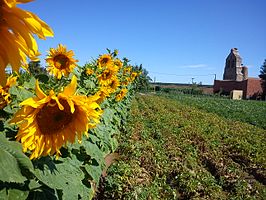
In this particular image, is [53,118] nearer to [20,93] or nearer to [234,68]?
[20,93]

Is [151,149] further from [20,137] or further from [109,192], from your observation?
[20,137]

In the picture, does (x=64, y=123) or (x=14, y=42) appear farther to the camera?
(x=64, y=123)

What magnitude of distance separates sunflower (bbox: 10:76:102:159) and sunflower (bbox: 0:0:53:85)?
704 mm

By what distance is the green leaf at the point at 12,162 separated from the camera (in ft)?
5.29

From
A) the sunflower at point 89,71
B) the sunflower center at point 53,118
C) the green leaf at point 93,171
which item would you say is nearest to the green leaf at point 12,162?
the sunflower center at point 53,118

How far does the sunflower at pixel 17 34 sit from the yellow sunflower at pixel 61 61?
2639 mm

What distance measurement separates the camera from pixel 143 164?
6.80 meters

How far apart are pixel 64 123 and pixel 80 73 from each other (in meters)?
2.66

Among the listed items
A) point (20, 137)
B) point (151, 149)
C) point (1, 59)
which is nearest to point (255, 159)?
point (151, 149)

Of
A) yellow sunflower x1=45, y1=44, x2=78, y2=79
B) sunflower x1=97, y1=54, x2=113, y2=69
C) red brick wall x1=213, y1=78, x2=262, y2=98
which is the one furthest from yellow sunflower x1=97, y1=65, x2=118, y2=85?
red brick wall x1=213, y1=78, x2=262, y2=98

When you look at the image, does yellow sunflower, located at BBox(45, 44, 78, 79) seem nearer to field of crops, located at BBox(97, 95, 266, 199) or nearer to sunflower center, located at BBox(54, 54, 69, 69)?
sunflower center, located at BBox(54, 54, 69, 69)

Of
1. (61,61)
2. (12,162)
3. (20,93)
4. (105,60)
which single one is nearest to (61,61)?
(61,61)

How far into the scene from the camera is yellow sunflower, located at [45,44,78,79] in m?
3.67

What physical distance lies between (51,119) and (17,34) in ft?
3.17
